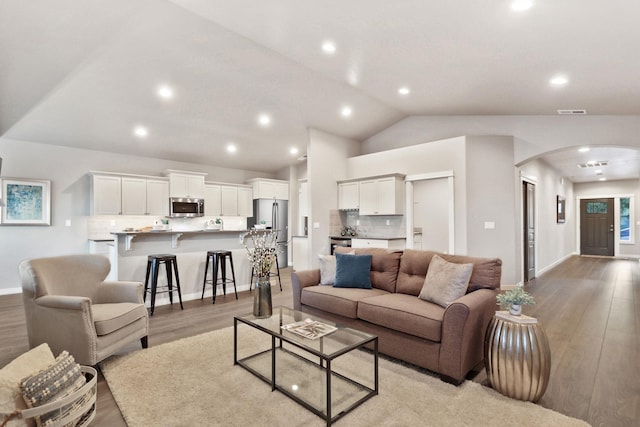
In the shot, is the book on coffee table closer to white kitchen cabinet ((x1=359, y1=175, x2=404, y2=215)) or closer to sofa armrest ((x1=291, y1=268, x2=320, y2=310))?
sofa armrest ((x1=291, y1=268, x2=320, y2=310))

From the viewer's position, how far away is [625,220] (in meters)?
9.99

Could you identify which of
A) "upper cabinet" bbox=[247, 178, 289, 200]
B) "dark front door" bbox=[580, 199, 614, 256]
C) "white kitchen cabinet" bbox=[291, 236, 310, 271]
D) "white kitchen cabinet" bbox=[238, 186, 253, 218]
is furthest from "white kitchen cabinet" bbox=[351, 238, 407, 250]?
"dark front door" bbox=[580, 199, 614, 256]

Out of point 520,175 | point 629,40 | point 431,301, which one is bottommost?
point 431,301

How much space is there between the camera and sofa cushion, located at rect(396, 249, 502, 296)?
2807 mm

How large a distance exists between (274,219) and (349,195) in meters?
2.29

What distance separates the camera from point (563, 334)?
3441mm

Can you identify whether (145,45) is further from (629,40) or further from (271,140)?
(629,40)

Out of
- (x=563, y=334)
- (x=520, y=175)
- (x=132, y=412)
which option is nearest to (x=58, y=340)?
(x=132, y=412)

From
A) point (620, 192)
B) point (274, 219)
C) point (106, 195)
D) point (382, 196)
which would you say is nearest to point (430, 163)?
point (382, 196)

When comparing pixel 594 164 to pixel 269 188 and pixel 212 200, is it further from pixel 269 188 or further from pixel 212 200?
pixel 212 200

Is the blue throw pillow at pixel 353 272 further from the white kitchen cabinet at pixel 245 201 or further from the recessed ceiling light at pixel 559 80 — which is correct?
the white kitchen cabinet at pixel 245 201

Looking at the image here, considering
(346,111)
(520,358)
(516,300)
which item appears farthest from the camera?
(346,111)

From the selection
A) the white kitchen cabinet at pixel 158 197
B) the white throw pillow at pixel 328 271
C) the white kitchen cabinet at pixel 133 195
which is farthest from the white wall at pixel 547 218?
the white kitchen cabinet at pixel 133 195

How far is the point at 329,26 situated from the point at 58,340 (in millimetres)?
3794
